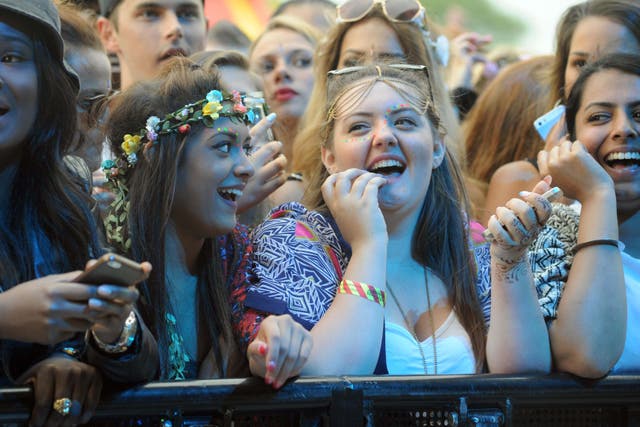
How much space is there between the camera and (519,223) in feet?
Result: 8.69

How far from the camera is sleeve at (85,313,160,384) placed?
215 centimetres

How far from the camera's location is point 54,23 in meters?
2.53

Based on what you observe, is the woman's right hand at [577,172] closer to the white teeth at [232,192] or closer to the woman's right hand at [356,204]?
the woman's right hand at [356,204]

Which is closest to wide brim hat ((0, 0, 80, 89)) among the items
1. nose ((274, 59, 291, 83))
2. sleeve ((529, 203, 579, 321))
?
sleeve ((529, 203, 579, 321))

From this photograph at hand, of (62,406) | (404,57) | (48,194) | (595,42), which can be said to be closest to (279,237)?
(48,194)

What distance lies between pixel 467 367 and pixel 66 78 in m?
1.37

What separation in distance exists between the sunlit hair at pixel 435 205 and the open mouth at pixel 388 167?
0.22 m

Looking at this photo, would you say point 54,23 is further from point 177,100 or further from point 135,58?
point 135,58

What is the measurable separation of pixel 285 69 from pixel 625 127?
2.08m

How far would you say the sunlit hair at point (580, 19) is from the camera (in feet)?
13.5

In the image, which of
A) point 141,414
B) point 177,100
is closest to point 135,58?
point 177,100

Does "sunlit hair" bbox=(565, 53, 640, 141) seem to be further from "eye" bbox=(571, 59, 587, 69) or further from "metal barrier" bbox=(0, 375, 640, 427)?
"metal barrier" bbox=(0, 375, 640, 427)

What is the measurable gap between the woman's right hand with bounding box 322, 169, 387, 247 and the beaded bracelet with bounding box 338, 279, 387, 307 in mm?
174

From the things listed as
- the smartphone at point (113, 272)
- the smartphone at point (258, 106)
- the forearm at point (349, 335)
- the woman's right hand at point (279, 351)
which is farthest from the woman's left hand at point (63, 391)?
the smartphone at point (258, 106)
